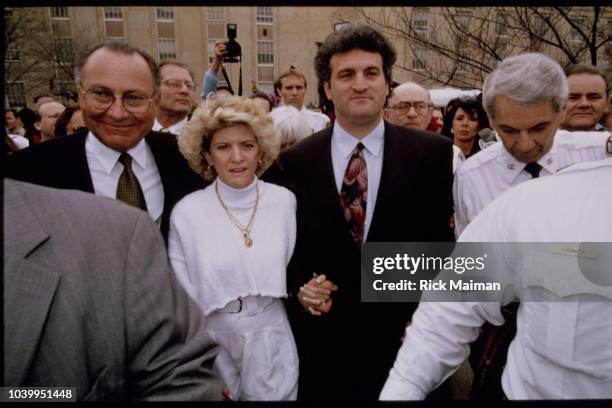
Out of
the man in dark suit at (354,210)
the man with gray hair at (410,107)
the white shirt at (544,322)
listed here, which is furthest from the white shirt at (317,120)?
the white shirt at (544,322)

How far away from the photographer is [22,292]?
796 millimetres

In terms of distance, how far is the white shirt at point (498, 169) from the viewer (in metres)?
1.68

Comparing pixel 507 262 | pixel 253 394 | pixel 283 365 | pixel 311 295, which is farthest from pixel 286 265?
pixel 507 262

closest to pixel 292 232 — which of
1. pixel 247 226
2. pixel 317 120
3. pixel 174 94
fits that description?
pixel 247 226

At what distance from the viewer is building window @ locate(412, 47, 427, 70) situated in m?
3.60

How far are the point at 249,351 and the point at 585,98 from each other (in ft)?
7.17

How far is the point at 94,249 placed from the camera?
87 centimetres

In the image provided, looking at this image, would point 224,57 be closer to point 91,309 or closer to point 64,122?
point 64,122

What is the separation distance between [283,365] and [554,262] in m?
1.01

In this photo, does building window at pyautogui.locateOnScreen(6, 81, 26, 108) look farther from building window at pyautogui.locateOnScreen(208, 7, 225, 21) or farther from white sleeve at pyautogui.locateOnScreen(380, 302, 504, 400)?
white sleeve at pyautogui.locateOnScreen(380, 302, 504, 400)

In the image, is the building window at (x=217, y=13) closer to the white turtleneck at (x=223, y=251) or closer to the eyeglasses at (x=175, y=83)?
the white turtleneck at (x=223, y=251)

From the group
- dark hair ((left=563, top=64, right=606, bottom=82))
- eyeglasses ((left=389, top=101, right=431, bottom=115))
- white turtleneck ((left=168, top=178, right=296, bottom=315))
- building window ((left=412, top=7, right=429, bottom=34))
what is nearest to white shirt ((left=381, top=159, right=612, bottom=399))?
white turtleneck ((left=168, top=178, right=296, bottom=315))

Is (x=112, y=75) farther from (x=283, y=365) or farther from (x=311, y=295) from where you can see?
(x=283, y=365)

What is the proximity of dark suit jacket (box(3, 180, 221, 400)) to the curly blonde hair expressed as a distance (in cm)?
77
